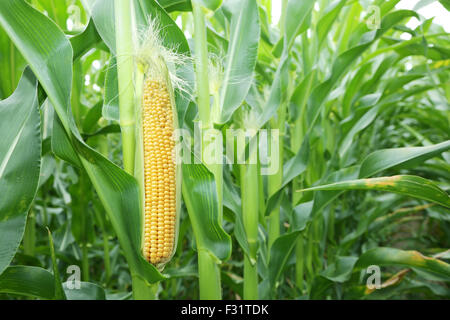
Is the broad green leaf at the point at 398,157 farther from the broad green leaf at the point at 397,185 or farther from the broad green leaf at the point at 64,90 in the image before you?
the broad green leaf at the point at 64,90

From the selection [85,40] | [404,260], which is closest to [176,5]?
[85,40]

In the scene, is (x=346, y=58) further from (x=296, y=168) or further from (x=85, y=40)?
(x=85, y=40)

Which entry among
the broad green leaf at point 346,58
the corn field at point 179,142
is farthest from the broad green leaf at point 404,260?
the broad green leaf at point 346,58

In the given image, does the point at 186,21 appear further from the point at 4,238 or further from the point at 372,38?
the point at 4,238

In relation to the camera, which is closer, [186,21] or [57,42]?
[57,42]

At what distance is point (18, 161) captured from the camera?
0.74 m

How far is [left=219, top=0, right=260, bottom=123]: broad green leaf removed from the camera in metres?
0.94

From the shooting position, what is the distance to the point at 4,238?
714mm

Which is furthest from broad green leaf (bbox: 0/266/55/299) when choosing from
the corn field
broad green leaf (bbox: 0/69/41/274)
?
broad green leaf (bbox: 0/69/41/274)

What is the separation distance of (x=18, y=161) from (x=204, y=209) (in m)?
0.39

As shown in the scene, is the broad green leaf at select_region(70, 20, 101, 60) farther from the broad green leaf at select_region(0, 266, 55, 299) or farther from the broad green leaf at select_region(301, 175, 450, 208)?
the broad green leaf at select_region(301, 175, 450, 208)

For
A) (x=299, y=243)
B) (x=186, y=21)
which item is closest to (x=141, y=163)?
(x=299, y=243)

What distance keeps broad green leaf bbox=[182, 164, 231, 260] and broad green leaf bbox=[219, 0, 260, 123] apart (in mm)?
205
